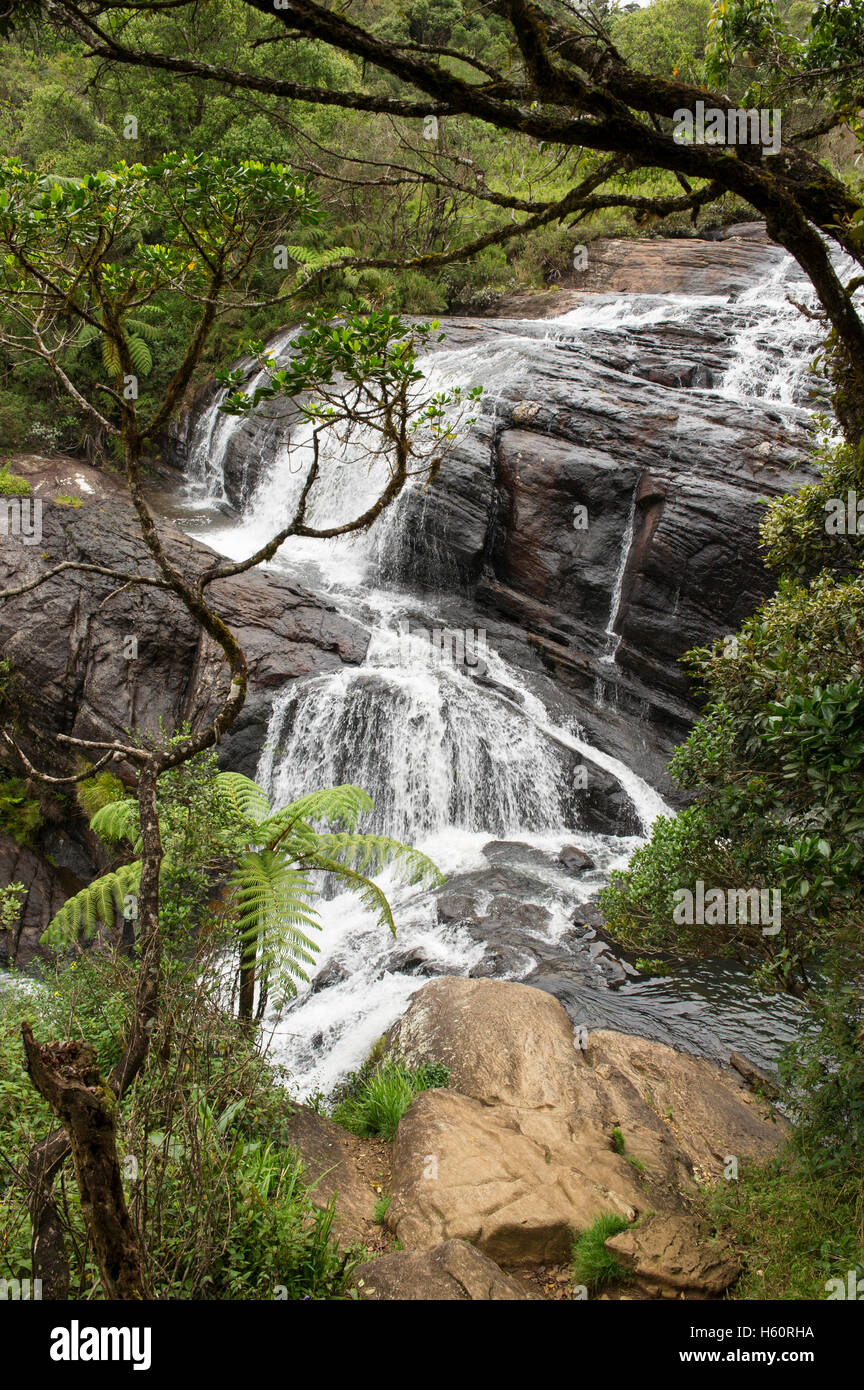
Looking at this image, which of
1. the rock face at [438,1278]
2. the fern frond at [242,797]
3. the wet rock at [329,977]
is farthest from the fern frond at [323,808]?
the rock face at [438,1278]

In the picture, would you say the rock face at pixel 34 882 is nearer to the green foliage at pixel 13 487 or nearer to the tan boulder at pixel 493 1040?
the green foliage at pixel 13 487

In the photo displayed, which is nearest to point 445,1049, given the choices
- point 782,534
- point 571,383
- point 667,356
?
point 782,534

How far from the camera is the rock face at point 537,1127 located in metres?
4.43

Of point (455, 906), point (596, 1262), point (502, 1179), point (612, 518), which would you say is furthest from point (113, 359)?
point (612, 518)

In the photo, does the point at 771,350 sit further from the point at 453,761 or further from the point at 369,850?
the point at 369,850

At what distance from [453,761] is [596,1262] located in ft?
23.8

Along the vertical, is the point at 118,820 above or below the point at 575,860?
above

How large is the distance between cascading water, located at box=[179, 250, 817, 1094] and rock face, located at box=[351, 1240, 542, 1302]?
2.31 meters

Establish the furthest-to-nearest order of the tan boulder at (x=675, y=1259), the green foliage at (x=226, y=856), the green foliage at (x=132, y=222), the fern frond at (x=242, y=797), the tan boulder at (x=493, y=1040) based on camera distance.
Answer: the fern frond at (x=242, y=797)
the tan boulder at (x=493, y=1040)
the green foliage at (x=226, y=856)
the green foliage at (x=132, y=222)
the tan boulder at (x=675, y=1259)

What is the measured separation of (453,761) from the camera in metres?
11.0

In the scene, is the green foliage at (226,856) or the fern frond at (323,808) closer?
the green foliage at (226,856)

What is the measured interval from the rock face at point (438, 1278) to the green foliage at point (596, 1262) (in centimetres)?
50

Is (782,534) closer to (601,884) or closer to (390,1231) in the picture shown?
(601,884)

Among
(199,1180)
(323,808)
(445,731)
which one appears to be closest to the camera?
(199,1180)
